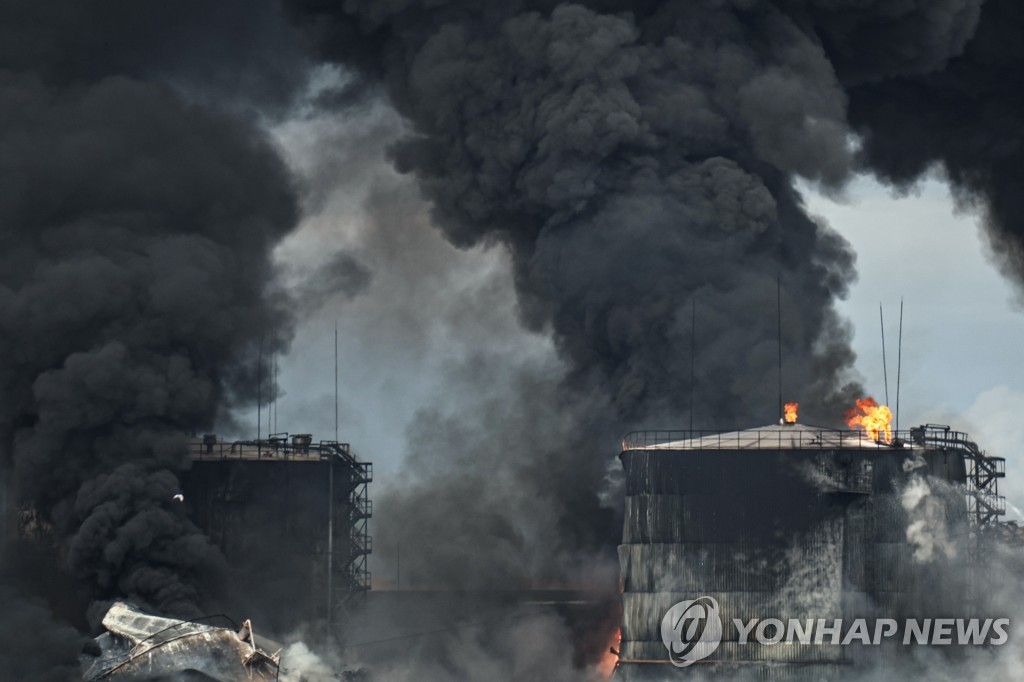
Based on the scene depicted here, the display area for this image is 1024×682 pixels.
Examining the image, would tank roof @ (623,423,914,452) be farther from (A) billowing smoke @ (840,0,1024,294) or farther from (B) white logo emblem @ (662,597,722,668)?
(A) billowing smoke @ (840,0,1024,294)

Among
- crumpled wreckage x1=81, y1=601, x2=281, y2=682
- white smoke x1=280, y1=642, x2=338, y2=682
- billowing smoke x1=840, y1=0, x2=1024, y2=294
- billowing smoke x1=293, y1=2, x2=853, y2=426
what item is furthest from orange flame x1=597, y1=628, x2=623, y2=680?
billowing smoke x1=840, y1=0, x2=1024, y2=294

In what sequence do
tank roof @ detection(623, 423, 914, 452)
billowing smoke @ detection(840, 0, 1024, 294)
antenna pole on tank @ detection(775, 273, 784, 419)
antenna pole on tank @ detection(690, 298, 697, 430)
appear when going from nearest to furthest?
tank roof @ detection(623, 423, 914, 452) → antenna pole on tank @ detection(775, 273, 784, 419) → antenna pole on tank @ detection(690, 298, 697, 430) → billowing smoke @ detection(840, 0, 1024, 294)

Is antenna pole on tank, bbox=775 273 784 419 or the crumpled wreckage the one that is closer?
the crumpled wreckage

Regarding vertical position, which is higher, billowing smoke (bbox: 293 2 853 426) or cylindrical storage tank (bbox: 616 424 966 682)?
billowing smoke (bbox: 293 2 853 426)

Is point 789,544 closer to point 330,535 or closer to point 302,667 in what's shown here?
point 302,667

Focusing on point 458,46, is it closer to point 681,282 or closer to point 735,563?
point 681,282

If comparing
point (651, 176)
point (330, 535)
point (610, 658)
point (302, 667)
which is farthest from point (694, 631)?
point (651, 176)
